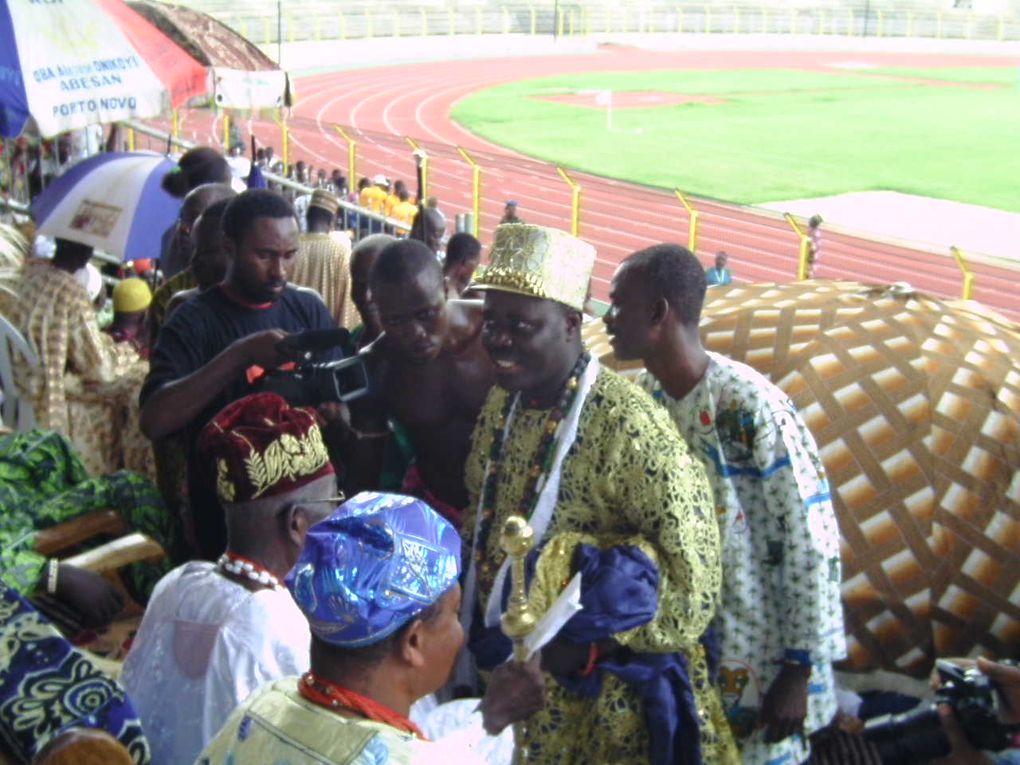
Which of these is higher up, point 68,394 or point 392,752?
point 392,752

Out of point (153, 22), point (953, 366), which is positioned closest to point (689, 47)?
point (153, 22)

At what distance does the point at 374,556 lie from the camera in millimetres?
2066

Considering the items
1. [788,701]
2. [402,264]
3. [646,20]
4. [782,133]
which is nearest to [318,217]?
[402,264]

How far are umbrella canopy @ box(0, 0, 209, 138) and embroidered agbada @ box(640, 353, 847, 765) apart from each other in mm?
4076

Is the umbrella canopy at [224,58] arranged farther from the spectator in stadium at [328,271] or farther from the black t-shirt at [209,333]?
the black t-shirt at [209,333]

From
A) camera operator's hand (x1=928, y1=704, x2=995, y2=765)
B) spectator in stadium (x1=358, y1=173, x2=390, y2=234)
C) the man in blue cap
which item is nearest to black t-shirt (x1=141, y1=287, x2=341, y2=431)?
the man in blue cap

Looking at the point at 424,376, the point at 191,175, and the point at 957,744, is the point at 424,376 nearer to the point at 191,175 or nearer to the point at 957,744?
the point at 957,744

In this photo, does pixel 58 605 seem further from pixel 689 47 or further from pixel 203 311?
pixel 689 47

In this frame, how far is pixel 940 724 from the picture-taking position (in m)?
3.82

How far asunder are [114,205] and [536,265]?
4.62 m

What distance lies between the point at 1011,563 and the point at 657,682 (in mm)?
1448

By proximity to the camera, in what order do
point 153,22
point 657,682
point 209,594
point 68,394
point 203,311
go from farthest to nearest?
point 153,22 → point 68,394 → point 203,311 → point 657,682 → point 209,594

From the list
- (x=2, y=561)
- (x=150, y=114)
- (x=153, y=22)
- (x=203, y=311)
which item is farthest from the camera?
(x=153, y=22)

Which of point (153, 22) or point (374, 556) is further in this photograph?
point (153, 22)
